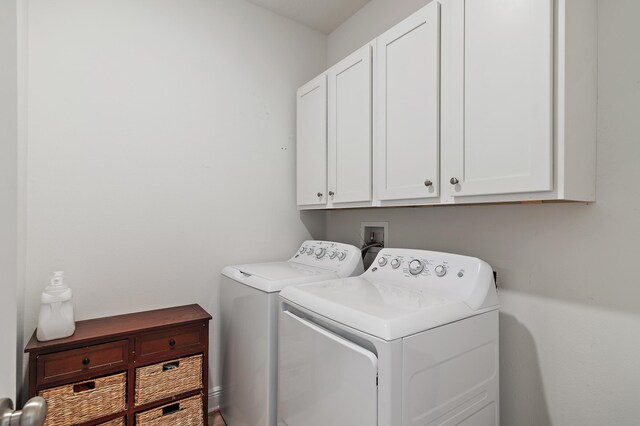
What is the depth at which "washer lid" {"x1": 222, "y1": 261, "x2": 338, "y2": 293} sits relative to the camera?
1522 millimetres

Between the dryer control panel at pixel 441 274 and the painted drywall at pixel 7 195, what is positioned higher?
the painted drywall at pixel 7 195

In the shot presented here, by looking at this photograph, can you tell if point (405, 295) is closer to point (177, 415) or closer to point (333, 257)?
point (333, 257)

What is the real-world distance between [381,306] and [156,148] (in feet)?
5.21

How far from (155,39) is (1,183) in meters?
1.81

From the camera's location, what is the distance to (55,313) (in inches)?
57.3

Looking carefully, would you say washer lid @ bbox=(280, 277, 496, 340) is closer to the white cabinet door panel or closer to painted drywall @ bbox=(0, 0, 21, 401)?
the white cabinet door panel

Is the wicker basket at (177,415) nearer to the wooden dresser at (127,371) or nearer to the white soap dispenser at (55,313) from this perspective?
Result: the wooden dresser at (127,371)

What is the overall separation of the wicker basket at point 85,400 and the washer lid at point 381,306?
933mm

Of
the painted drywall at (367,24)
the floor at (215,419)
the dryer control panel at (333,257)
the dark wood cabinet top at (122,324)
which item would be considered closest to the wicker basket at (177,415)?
the floor at (215,419)

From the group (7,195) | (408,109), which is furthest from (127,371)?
(408,109)

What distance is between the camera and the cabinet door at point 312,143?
2045 millimetres

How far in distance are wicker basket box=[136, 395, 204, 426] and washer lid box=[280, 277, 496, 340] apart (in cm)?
87

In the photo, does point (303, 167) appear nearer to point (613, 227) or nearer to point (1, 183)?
point (613, 227)

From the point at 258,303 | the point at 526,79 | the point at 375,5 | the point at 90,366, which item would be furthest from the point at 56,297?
the point at 375,5
